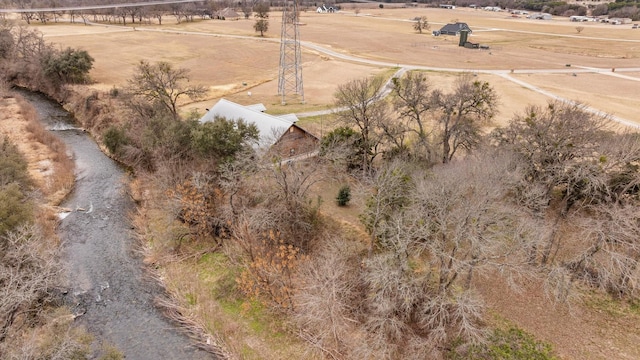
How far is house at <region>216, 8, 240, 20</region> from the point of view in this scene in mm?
147575

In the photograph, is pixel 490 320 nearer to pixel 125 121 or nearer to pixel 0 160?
pixel 0 160

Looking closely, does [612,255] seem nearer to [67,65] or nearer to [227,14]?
[67,65]

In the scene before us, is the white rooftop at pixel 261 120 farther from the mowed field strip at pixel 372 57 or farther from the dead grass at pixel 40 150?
the dead grass at pixel 40 150

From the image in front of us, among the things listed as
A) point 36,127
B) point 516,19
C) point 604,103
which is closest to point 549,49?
point 604,103

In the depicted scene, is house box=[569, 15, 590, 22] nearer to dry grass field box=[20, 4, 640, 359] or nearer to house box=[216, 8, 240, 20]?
dry grass field box=[20, 4, 640, 359]

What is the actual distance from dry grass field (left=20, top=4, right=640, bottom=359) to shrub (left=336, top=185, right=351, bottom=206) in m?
12.1

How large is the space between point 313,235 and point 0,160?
79.9 ft

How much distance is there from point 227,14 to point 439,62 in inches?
3961

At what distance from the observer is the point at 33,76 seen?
63.7 m

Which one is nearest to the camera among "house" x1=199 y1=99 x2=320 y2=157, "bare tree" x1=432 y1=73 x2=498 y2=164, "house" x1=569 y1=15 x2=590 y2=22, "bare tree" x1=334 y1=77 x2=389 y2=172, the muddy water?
the muddy water

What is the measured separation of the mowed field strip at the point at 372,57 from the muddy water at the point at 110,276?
62.0ft

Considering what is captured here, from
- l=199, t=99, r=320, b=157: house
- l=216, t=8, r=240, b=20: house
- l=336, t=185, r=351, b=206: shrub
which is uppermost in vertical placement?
l=216, t=8, r=240, b=20: house

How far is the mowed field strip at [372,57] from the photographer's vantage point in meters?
58.1

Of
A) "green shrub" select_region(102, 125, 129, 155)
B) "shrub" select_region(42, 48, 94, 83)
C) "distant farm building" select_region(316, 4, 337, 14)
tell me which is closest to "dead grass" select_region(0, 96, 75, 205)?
"green shrub" select_region(102, 125, 129, 155)
